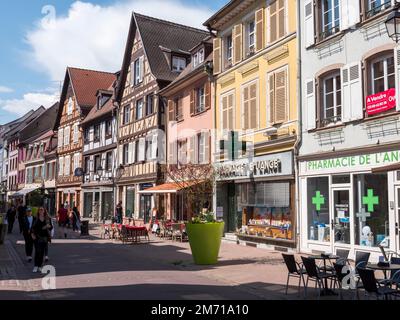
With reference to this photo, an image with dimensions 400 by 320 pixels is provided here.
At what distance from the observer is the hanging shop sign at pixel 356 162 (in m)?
11.9

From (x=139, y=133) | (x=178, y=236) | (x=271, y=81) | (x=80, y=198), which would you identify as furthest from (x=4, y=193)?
(x=271, y=81)

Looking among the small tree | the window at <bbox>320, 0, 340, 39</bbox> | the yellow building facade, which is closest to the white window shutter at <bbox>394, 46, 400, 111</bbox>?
the window at <bbox>320, 0, 340, 39</bbox>

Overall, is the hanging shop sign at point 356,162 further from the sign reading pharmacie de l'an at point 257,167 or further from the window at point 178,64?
the window at point 178,64

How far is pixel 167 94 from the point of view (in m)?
26.2

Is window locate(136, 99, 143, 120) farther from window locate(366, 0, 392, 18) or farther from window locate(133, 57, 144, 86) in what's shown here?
window locate(366, 0, 392, 18)

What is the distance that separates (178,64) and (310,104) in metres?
15.6

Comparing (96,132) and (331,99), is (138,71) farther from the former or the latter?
(331,99)

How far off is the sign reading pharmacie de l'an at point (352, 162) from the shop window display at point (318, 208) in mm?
376

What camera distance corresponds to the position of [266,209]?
57.2 feet

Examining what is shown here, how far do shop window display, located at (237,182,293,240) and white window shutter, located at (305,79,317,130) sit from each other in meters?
2.37

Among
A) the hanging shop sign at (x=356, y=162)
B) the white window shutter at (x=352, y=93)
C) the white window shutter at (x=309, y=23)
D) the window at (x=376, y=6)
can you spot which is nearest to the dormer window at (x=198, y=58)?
the white window shutter at (x=309, y=23)

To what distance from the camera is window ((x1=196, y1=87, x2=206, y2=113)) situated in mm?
22906

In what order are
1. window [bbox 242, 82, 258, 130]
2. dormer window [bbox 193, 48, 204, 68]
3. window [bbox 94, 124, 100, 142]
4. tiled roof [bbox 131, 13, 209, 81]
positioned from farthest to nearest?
window [bbox 94, 124, 100, 142]
tiled roof [bbox 131, 13, 209, 81]
dormer window [bbox 193, 48, 204, 68]
window [bbox 242, 82, 258, 130]

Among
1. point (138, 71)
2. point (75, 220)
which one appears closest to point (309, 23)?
point (138, 71)
